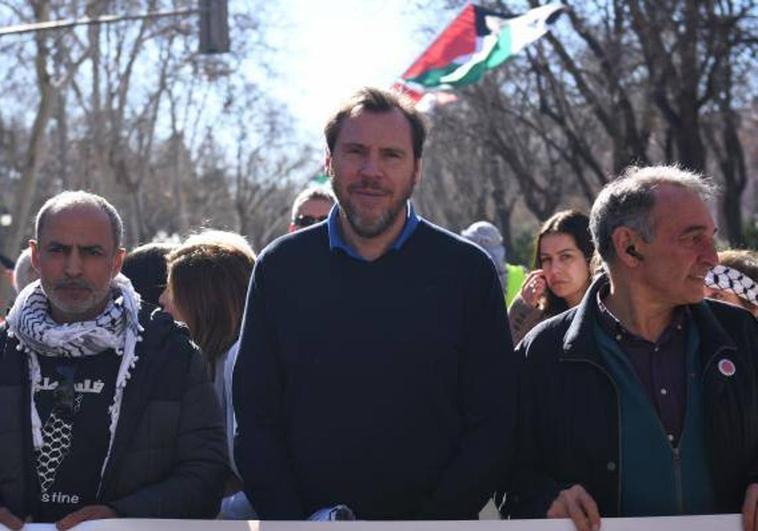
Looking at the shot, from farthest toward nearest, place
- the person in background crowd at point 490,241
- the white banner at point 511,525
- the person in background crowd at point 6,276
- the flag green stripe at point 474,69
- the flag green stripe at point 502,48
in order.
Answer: the flag green stripe at point 502,48 → the flag green stripe at point 474,69 → the person in background crowd at point 490,241 → the person in background crowd at point 6,276 → the white banner at point 511,525

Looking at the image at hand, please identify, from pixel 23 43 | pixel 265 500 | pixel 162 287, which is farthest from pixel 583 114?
pixel 265 500

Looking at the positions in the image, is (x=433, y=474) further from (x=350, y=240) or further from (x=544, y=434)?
(x=350, y=240)

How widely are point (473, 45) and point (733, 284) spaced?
39.0 feet

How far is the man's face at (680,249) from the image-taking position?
396 cm

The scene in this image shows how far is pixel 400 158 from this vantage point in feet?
13.4

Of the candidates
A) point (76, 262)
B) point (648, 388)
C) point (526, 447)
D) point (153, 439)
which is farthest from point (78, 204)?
point (648, 388)

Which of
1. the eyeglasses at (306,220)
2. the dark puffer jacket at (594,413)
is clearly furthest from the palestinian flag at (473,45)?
the dark puffer jacket at (594,413)

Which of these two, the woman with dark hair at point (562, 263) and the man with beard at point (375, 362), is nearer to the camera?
the man with beard at point (375, 362)

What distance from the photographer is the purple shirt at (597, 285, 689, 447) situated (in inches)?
155

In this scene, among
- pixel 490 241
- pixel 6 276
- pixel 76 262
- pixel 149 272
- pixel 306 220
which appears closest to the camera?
pixel 76 262

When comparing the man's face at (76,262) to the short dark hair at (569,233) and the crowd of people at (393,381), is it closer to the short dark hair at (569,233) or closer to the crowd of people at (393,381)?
the crowd of people at (393,381)

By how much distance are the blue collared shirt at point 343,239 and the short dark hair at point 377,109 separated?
→ 0.18 metres

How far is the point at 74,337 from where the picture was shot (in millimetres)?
4082

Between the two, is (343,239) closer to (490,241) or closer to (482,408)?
(482,408)
